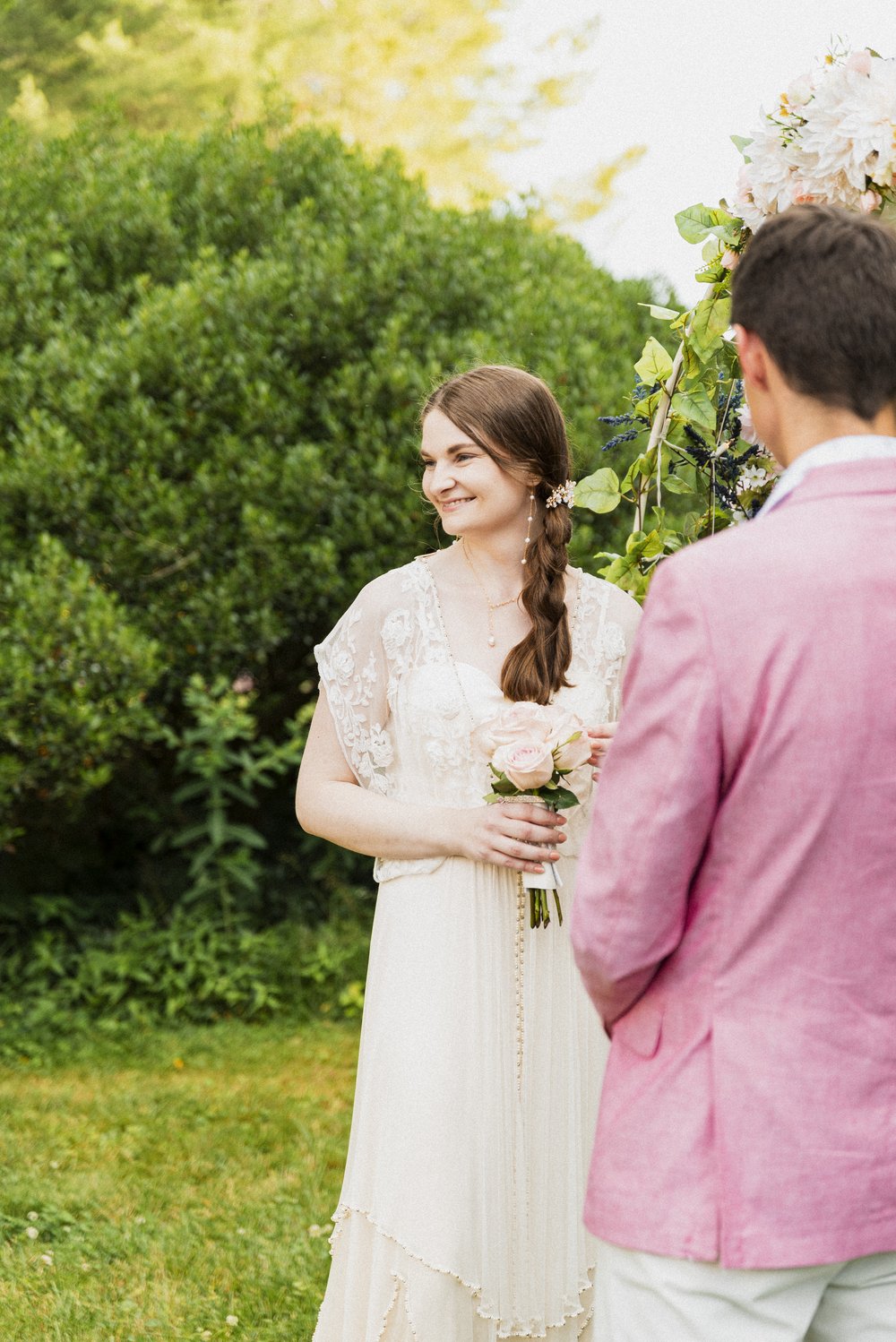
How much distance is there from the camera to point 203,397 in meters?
6.17

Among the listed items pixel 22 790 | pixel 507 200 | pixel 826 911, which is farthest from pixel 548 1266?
pixel 507 200

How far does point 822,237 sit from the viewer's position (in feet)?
5.16

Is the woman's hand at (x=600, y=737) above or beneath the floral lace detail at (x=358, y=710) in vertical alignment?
beneath

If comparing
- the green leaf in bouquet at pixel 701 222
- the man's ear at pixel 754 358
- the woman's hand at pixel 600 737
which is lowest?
the woman's hand at pixel 600 737

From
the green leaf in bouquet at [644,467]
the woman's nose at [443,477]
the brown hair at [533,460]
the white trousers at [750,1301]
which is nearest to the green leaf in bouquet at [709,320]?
the green leaf in bouquet at [644,467]

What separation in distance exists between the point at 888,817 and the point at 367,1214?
1.64m

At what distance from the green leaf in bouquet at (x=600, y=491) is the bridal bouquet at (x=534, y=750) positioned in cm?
50

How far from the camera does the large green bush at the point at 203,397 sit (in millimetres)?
5891

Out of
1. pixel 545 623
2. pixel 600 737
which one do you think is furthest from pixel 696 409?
pixel 600 737

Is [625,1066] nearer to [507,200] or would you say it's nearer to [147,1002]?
[147,1002]

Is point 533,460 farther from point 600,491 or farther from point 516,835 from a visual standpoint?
point 516,835

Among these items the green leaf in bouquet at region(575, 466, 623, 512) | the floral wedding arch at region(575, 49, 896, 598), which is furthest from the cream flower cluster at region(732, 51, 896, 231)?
the green leaf in bouquet at region(575, 466, 623, 512)

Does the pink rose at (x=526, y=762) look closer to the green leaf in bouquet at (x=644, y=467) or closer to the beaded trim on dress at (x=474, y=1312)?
the green leaf in bouquet at (x=644, y=467)

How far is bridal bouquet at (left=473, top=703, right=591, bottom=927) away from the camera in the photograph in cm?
250
